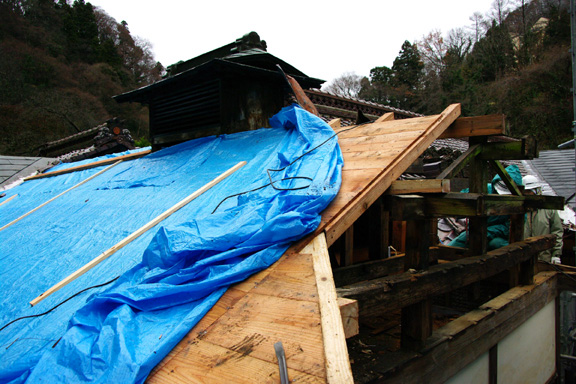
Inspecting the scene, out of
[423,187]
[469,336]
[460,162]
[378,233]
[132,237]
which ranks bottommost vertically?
[469,336]

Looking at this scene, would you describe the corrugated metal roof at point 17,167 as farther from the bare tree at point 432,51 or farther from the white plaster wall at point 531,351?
the bare tree at point 432,51

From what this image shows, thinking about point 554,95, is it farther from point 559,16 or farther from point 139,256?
point 139,256

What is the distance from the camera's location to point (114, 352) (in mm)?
1427

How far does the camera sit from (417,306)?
2576 mm

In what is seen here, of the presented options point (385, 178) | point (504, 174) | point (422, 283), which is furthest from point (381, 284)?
point (504, 174)

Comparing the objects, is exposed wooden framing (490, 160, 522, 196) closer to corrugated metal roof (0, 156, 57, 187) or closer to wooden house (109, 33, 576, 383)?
wooden house (109, 33, 576, 383)

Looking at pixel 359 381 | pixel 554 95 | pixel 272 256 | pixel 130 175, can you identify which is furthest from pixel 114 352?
pixel 554 95

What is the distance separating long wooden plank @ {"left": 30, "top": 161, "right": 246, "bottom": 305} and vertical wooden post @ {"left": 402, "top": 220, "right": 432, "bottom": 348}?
180cm

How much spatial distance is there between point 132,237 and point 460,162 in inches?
119

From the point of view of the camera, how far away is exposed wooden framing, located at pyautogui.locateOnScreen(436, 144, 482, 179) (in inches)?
116

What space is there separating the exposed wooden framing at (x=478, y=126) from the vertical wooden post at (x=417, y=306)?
133 centimetres

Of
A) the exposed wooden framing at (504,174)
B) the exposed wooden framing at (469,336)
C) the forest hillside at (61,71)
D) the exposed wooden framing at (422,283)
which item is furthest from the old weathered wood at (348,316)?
the forest hillside at (61,71)

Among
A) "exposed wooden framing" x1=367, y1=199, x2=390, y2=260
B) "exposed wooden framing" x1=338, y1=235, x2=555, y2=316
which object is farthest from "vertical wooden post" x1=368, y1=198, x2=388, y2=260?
"exposed wooden framing" x1=338, y1=235, x2=555, y2=316

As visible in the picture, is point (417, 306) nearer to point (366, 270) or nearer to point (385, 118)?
point (366, 270)
